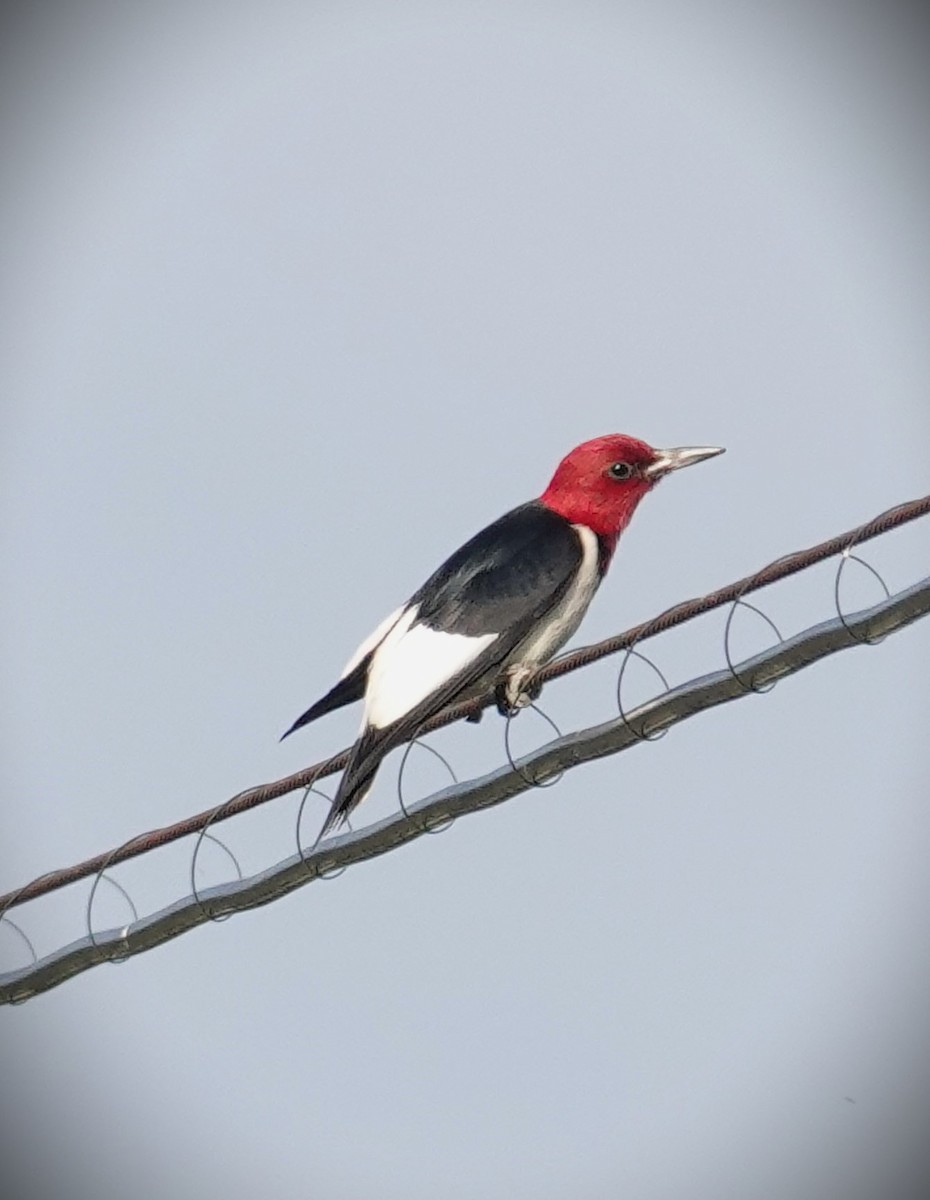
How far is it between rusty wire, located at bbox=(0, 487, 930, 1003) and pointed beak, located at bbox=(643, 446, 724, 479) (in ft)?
5.83

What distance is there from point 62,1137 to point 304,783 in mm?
6318

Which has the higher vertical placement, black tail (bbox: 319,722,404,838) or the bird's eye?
the bird's eye

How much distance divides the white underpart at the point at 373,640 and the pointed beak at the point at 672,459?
42.5 inches

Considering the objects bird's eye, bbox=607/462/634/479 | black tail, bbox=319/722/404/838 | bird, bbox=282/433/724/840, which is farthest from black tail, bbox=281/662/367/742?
bird's eye, bbox=607/462/634/479

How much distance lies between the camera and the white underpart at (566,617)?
19.5 ft

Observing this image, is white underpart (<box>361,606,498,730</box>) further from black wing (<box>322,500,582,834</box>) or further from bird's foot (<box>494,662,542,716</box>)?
bird's foot (<box>494,662,542,716</box>)

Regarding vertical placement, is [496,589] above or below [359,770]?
above

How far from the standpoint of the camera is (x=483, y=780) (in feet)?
14.5

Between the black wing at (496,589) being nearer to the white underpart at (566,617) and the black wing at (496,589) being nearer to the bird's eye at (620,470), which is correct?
the white underpart at (566,617)

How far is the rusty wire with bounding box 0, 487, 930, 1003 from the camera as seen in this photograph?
12.7 feet

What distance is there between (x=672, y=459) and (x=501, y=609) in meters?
1.13

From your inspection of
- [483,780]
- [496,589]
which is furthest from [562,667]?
[496,589]

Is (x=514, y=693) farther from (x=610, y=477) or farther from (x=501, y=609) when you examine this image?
(x=610, y=477)

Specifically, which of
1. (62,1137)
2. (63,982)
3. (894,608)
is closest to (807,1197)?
(62,1137)
